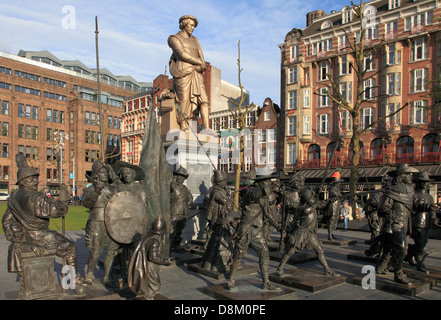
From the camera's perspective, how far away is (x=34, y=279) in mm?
5309

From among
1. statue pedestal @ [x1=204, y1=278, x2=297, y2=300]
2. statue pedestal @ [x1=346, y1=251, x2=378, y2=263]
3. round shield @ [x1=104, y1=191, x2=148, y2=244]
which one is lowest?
statue pedestal @ [x1=346, y1=251, x2=378, y2=263]

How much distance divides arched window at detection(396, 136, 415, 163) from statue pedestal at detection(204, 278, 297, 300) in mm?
30249

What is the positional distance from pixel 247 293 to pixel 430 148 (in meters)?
31.3

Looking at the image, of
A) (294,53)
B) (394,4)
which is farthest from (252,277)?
(294,53)

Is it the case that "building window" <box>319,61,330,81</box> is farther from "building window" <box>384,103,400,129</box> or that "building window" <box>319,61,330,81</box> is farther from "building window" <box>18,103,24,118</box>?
"building window" <box>18,103,24,118</box>

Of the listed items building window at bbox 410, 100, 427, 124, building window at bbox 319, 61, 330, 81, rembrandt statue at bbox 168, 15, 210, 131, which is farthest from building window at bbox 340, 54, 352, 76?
rembrandt statue at bbox 168, 15, 210, 131

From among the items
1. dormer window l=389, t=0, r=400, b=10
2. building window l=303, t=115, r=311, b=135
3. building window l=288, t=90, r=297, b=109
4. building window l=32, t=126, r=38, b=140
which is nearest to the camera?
dormer window l=389, t=0, r=400, b=10

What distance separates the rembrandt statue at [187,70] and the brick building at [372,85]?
1855 centimetres

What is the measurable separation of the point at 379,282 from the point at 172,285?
3641 mm

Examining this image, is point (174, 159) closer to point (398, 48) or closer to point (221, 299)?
point (221, 299)

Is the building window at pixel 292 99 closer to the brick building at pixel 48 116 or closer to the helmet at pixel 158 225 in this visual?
the brick building at pixel 48 116

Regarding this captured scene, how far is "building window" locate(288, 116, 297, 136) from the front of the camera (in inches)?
1553

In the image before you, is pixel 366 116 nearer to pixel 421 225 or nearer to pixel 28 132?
pixel 421 225

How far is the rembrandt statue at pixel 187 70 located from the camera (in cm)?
1081
